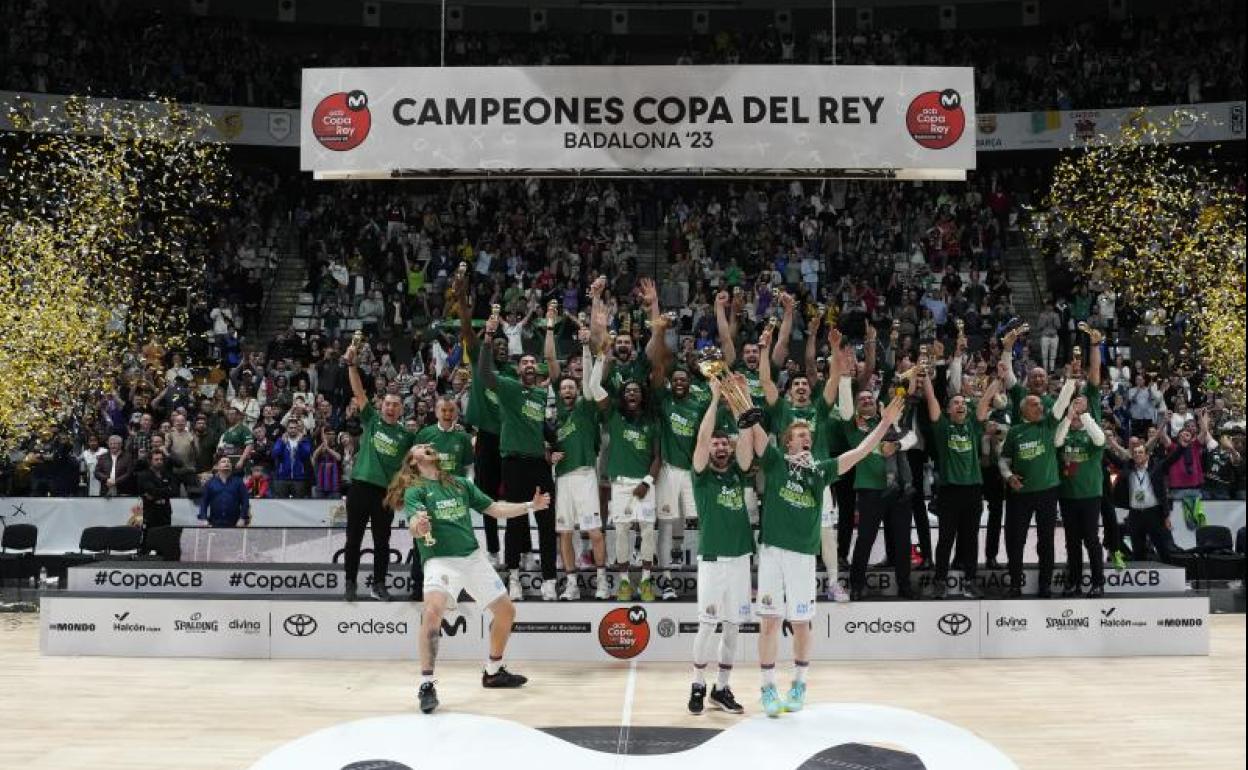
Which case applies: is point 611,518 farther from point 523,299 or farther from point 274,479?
point 523,299

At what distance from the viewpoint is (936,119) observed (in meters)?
11.7

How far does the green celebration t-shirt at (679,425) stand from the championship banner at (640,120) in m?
2.15

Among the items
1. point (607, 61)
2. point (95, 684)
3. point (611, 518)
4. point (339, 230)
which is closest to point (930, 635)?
point (611, 518)

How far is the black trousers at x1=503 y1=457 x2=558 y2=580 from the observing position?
11.8m

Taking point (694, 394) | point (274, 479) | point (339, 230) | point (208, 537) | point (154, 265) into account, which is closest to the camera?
point (694, 394)

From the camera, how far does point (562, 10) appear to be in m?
32.4

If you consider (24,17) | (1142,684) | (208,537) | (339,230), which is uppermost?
(24,17)

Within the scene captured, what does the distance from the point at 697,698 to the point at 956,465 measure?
3.84m

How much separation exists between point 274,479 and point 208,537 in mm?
2683

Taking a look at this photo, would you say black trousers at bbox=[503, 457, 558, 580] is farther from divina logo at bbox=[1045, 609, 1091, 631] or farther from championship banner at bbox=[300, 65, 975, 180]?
divina logo at bbox=[1045, 609, 1091, 631]

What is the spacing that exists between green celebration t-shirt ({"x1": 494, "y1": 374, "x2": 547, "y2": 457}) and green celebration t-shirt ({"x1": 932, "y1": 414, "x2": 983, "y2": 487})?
3717mm

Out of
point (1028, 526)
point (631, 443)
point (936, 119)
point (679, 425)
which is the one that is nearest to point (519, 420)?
point (631, 443)

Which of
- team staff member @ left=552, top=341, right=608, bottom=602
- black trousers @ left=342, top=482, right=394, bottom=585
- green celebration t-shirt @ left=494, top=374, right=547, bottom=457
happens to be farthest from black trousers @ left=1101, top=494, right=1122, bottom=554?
black trousers @ left=342, top=482, right=394, bottom=585

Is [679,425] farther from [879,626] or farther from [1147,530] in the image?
[1147,530]
